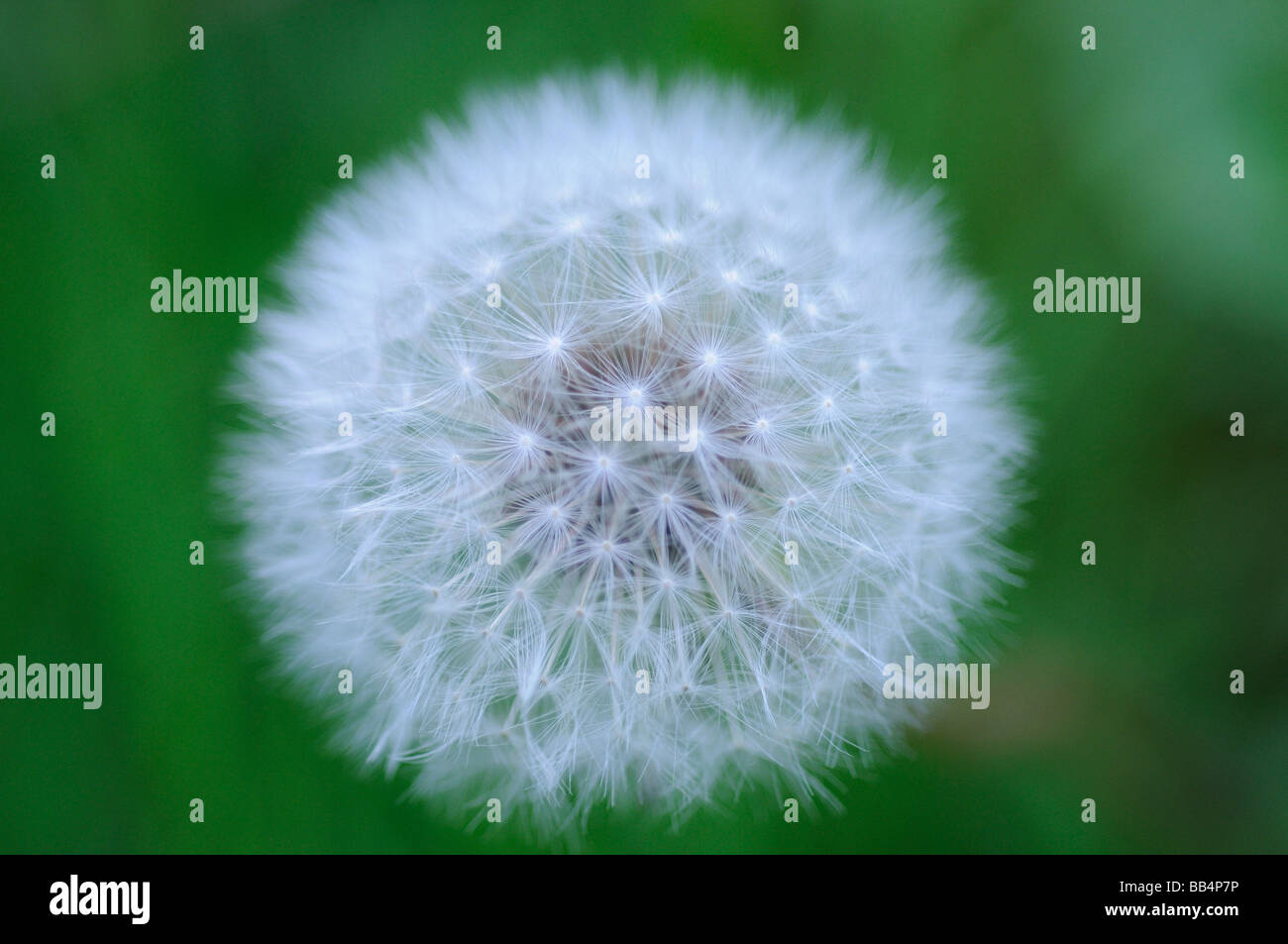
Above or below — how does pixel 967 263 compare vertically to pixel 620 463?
above

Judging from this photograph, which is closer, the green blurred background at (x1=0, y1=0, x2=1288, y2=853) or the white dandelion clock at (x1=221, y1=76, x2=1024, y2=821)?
the white dandelion clock at (x1=221, y1=76, x2=1024, y2=821)

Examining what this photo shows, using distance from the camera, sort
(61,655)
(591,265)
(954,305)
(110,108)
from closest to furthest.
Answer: (591,265) → (954,305) → (61,655) → (110,108)

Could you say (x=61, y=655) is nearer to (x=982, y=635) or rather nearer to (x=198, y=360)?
(x=198, y=360)

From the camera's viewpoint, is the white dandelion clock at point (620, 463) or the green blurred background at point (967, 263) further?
the green blurred background at point (967, 263)
